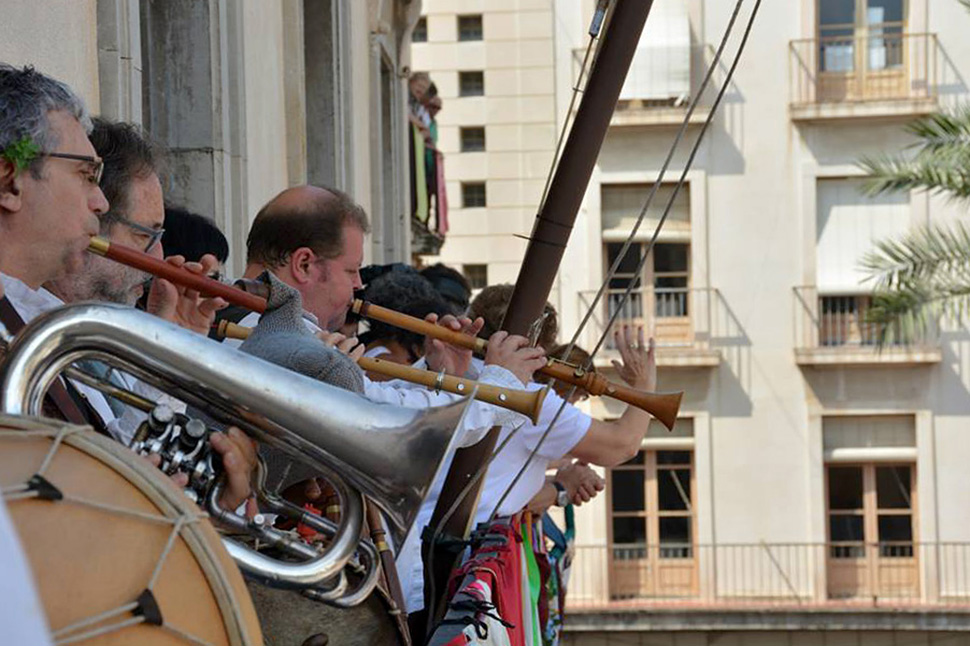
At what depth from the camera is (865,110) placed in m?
24.5

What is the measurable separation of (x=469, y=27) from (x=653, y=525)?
1044 centimetres

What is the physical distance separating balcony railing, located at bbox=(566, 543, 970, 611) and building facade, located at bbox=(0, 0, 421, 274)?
12.2m

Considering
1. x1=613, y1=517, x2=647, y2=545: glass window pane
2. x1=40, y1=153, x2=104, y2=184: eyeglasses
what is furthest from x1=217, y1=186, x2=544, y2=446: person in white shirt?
x1=613, y1=517, x2=647, y2=545: glass window pane

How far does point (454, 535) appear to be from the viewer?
4.47 meters

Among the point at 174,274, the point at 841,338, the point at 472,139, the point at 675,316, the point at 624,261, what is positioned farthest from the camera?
the point at 472,139

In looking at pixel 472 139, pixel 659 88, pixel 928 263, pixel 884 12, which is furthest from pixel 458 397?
pixel 472 139

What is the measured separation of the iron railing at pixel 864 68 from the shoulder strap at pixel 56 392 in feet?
76.0

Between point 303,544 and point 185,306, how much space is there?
110 centimetres

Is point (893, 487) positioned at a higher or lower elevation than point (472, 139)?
lower

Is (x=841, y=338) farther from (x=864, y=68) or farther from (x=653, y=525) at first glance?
(x=864, y=68)

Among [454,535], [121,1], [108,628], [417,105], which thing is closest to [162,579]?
[108,628]

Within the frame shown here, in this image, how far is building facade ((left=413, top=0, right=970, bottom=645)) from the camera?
79.2 feet

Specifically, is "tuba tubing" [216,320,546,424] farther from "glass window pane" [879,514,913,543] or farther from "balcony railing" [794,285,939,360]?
"glass window pane" [879,514,913,543]

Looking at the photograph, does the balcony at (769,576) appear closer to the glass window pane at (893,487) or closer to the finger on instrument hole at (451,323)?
the glass window pane at (893,487)
